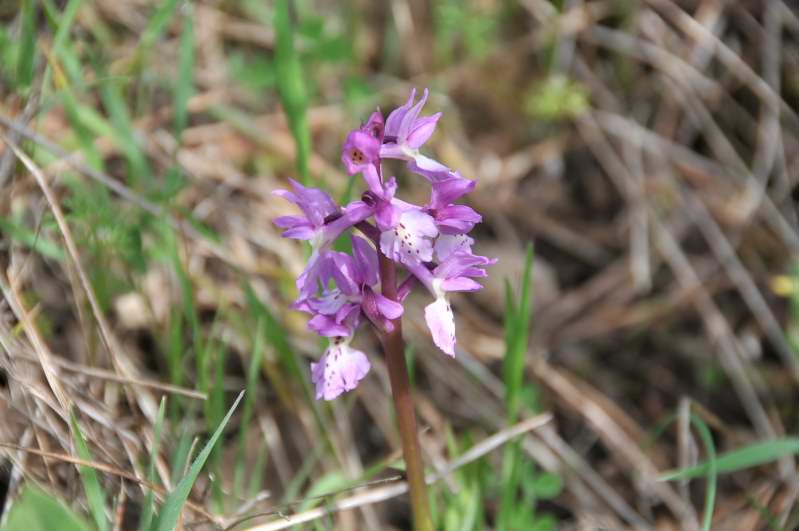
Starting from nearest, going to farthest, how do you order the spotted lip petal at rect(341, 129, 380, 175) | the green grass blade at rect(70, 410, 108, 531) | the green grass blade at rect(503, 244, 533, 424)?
the spotted lip petal at rect(341, 129, 380, 175), the green grass blade at rect(70, 410, 108, 531), the green grass blade at rect(503, 244, 533, 424)

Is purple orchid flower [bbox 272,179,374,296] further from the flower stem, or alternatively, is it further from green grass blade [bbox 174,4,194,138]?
green grass blade [bbox 174,4,194,138]

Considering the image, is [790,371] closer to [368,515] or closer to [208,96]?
[368,515]

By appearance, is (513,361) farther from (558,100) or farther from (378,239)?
(558,100)

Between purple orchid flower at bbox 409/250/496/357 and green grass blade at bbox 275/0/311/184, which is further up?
green grass blade at bbox 275/0/311/184

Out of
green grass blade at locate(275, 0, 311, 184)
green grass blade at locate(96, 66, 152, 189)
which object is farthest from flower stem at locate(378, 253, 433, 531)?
green grass blade at locate(96, 66, 152, 189)

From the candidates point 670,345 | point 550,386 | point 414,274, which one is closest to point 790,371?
point 670,345

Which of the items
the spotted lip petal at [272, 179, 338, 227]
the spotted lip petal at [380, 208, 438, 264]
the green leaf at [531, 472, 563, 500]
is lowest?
the green leaf at [531, 472, 563, 500]

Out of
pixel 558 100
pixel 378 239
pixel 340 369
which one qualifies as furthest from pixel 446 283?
pixel 558 100
